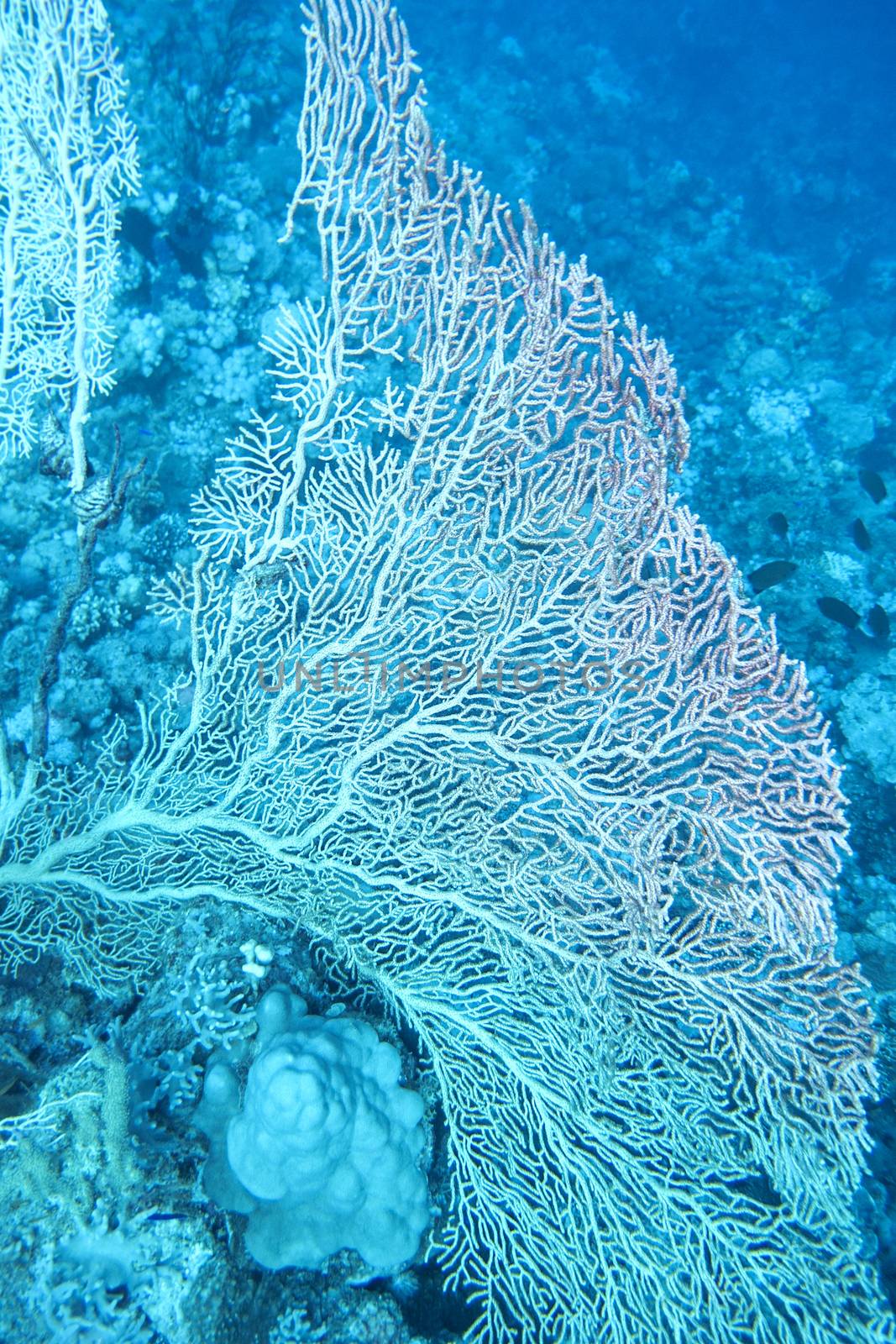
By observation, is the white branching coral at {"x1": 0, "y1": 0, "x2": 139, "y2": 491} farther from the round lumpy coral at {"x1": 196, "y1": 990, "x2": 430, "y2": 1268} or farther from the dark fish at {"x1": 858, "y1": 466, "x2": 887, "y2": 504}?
the dark fish at {"x1": 858, "y1": 466, "x2": 887, "y2": 504}

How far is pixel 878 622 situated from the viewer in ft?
21.7

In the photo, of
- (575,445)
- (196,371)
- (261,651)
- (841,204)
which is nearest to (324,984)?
(261,651)

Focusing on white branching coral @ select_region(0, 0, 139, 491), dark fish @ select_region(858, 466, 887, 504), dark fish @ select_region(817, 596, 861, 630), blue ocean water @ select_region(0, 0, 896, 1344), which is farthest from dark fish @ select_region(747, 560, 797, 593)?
white branching coral @ select_region(0, 0, 139, 491)

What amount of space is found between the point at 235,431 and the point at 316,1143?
18.7ft

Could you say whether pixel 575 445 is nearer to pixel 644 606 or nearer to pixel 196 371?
pixel 644 606

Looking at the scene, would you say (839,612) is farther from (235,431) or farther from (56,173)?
(56,173)

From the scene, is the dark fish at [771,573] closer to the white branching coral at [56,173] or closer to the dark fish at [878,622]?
the dark fish at [878,622]

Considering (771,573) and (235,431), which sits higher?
(771,573)

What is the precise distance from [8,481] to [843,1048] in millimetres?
7105

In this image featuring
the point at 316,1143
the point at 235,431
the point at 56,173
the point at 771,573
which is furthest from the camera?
the point at 771,573

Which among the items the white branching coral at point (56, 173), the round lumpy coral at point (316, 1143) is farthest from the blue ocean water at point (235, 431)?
the white branching coral at point (56, 173)

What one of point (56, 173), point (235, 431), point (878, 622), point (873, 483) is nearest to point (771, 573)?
point (878, 622)

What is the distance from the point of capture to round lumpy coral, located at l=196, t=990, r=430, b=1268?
2732 mm

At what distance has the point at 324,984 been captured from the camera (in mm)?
3723
